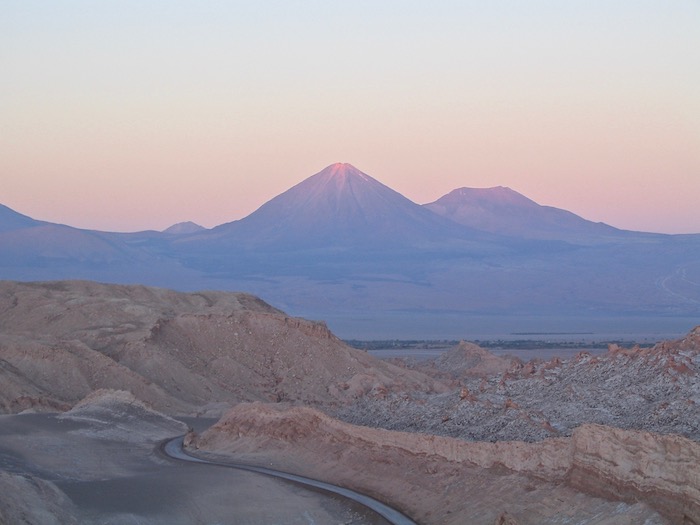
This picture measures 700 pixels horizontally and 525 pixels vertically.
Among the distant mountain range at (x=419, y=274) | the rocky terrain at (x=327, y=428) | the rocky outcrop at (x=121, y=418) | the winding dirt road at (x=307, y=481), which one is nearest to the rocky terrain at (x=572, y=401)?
the rocky terrain at (x=327, y=428)

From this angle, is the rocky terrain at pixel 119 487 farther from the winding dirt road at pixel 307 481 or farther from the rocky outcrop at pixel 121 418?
the winding dirt road at pixel 307 481

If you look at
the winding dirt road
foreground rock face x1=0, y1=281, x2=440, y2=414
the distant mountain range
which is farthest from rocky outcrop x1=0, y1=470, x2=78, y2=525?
the distant mountain range

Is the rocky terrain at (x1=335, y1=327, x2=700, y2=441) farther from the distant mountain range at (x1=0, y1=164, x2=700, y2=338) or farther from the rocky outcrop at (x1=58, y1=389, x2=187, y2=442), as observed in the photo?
the distant mountain range at (x1=0, y1=164, x2=700, y2=338)

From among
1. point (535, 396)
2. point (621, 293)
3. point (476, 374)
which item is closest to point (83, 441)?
point (535, 396)

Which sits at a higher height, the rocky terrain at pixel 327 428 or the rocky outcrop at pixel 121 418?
the rocky terrain at pixel 327 428

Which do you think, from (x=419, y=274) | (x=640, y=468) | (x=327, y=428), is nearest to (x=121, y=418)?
(x=327, y=428)

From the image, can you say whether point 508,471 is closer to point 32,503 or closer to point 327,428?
point 32,503

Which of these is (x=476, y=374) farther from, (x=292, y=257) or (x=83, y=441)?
(x=292, y=257)

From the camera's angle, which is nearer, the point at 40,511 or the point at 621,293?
the point at 40,511
